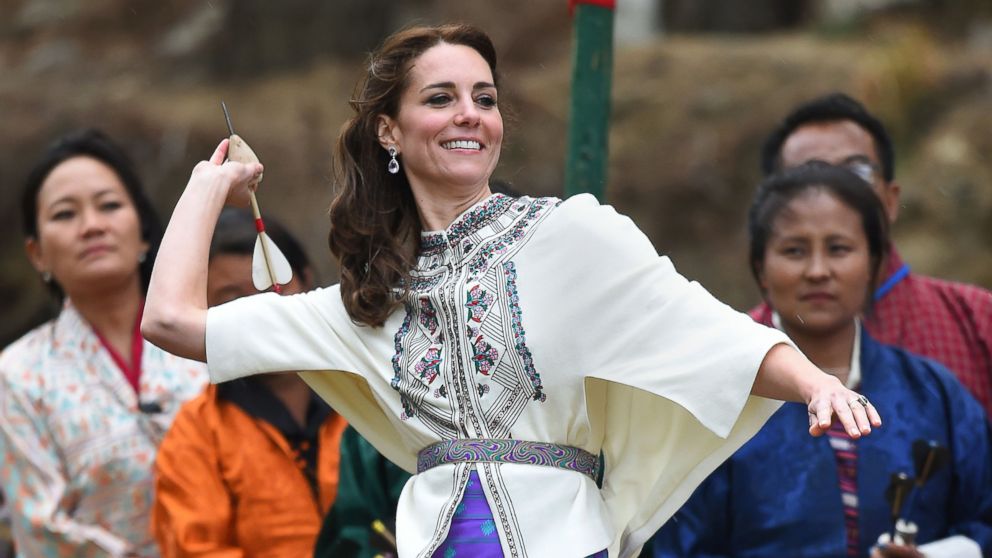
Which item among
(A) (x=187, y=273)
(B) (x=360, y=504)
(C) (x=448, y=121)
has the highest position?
(C) (x=448, y=121)

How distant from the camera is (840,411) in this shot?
83.6 inches

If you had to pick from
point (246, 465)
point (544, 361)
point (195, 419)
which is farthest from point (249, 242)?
point (544, 361)

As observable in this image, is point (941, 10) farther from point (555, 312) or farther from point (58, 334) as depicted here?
point (555, 312)

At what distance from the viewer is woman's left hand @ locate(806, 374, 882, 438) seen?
6.85 ft

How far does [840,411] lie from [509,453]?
2.14ft

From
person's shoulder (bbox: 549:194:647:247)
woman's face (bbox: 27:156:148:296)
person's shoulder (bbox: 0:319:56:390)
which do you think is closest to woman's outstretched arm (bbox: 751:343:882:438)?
person's shoulder (bbox: 549:194:647:247)

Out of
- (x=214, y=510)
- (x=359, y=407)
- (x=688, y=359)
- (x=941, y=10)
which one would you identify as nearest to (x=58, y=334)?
(x=214, y=510)

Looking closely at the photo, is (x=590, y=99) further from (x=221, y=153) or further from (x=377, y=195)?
(x=221, y=153)

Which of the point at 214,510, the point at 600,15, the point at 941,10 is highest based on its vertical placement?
the point at 941,10

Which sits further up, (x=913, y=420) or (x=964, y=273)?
(x=964, y=273)

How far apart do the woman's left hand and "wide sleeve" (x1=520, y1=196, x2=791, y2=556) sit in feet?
0.64

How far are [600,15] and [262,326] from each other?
1614mm

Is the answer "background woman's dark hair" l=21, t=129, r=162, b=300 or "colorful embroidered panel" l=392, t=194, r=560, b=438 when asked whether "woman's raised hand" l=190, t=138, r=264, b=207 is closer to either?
"colorful embroidered panel" l=392, t=194, r=560, b=438

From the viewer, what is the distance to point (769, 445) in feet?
10.7
